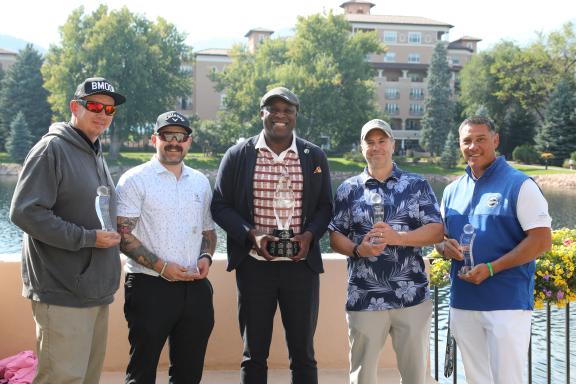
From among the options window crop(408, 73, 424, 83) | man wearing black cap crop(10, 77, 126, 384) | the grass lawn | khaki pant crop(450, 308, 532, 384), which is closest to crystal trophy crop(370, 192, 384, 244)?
khaki pant crop(450, 308, 532, 384)

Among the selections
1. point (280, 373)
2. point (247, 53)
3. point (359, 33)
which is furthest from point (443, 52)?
point (280, 373)

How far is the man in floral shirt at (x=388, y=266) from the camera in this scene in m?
3.41

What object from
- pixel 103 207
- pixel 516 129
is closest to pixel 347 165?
pixel 516 129

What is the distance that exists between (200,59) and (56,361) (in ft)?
220

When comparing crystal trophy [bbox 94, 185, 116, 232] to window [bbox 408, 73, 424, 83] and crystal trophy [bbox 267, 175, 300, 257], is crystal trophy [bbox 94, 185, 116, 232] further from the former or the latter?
window [bbox 408, 73, 424, 83]

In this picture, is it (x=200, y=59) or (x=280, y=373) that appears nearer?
(x=280, y=373)

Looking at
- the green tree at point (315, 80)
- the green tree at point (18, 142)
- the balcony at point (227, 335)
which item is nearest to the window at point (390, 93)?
the green tree at point (315, 80)

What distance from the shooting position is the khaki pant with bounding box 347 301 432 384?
341 centimetres

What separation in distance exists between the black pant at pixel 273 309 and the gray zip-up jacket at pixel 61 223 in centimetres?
74

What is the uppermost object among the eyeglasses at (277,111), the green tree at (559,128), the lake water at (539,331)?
the green tree at (559,128)

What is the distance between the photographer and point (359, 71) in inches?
2067

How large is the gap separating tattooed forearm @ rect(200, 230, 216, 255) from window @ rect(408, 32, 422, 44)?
7134cm

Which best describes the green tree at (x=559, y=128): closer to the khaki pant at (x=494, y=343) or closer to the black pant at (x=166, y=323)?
the khaki pant at (x=494, y=343)

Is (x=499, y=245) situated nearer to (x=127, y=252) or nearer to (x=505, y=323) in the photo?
(x=505, y=323)
